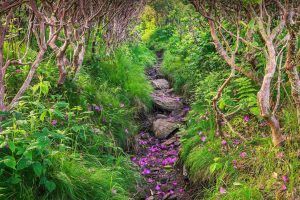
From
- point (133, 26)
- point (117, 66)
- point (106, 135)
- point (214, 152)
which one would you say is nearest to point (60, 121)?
point (106, 135)

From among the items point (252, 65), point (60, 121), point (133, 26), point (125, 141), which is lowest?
point (125, 141)

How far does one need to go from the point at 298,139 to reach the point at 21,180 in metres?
2.58

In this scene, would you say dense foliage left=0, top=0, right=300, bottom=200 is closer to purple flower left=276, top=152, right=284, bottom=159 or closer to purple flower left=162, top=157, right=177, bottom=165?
purple flower left=276, top=152, right=284, bottom=159

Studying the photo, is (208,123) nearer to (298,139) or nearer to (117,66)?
(298,139)

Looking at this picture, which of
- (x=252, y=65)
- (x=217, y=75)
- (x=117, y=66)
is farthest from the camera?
(x=117, y=66)

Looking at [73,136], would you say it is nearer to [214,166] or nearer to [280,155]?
[214,166]

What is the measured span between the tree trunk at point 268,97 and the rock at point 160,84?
626 centimetres

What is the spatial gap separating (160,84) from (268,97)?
664cm

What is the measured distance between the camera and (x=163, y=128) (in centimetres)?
652

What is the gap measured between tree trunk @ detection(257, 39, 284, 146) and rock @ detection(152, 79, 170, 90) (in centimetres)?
626

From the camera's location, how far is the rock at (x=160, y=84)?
972 centimetres

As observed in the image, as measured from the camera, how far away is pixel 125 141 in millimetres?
5621

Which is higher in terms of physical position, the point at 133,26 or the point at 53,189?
the point at 133,26

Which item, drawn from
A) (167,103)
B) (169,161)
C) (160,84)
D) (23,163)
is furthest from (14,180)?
(160,84)
